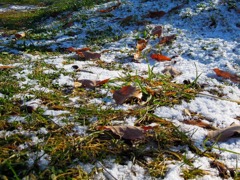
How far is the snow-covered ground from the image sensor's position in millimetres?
1868

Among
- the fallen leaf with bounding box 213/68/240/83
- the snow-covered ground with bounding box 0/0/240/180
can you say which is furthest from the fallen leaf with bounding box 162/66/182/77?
the fallen leaf with bounding box 213/68/240/83

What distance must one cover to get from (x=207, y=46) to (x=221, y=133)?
2.75 meters

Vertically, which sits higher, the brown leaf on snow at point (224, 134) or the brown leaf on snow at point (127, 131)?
the brown leaf on snow at point (127, 131)

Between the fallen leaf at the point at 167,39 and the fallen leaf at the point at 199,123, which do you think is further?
the fallen leaf at the point at 167,39

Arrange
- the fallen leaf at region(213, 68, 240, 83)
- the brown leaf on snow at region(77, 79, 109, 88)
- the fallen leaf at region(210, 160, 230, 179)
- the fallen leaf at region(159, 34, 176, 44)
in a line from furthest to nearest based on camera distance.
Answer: the fallen leaf at region(159, 34, 176, 44), the fallen leaf at region(213, 68, 240, 83), the brown leaf on snow at region(77, 79, 109, 88), the fallen leaf at region(210, 160, 230, 179)

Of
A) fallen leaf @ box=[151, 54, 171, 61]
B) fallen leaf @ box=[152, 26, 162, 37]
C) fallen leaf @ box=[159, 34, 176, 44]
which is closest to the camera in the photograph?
fallen leaf @ box=[151, 54, 171, 61]

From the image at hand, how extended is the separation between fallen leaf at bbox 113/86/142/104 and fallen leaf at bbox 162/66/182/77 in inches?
41.2

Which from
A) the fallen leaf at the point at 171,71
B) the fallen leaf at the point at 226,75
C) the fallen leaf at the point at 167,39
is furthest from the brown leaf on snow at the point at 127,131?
the fallen leaf at the point at 167,39

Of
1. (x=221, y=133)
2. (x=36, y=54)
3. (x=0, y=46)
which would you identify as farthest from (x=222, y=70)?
(x=0, y=46)

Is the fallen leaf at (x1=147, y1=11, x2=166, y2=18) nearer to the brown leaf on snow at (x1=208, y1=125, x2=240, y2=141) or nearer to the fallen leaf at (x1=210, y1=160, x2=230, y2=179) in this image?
the brown leaf on snow at (x1=208, y1=125, x2=240, y2=141)

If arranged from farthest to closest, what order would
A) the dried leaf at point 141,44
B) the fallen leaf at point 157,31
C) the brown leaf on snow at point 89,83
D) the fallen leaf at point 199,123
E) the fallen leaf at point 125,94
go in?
the fallen leaf at point 157,31
the dried leaf at point 141,44
the brown leaf on snow at point 89,83
the fallen leaf at point 125,94
the fallen leaf at point 199,123

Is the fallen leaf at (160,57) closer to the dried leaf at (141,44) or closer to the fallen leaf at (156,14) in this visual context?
the dried leaf at (141,44)

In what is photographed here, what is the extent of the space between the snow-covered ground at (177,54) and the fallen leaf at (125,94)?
0.17 feet

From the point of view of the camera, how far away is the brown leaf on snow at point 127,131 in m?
1.85
